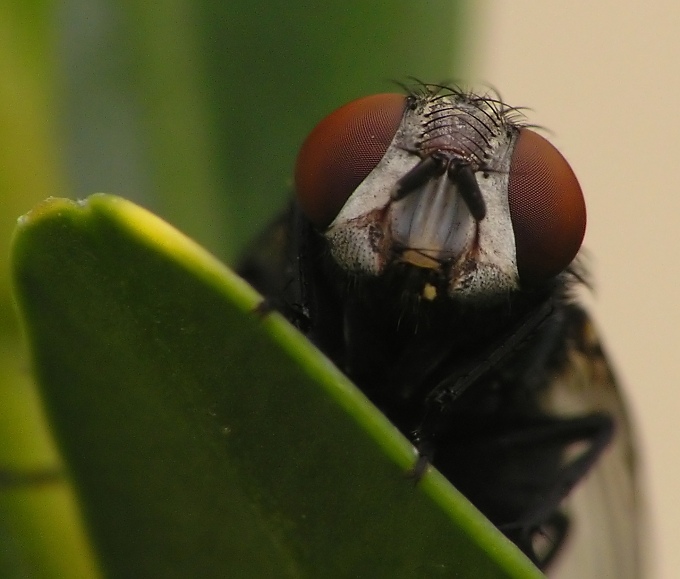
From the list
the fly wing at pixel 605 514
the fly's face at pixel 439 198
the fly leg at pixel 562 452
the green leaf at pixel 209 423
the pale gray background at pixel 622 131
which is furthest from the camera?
the pale gray background at pixel 622 131

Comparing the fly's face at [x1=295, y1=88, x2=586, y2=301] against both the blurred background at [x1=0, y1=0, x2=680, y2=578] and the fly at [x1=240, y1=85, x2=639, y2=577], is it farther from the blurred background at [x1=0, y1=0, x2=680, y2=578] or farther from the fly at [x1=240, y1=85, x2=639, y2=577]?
the blurred background at [x1=0, y1=0, x2=680, y2=578]

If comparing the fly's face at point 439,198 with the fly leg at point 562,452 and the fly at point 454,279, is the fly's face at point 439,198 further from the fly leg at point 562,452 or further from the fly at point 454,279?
the fly leg at point 562,452

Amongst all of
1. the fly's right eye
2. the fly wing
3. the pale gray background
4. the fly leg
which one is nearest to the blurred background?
the fly wing

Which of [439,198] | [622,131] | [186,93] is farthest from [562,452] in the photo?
[622,131]

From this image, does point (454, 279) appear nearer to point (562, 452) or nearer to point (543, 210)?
point (543, 210)

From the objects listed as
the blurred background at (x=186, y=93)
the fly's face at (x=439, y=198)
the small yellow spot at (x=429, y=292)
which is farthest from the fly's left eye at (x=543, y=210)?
the blurred background at (x=186, y=93)

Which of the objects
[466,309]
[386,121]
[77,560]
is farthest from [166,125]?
[77,560]

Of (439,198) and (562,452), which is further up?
(439,198)
